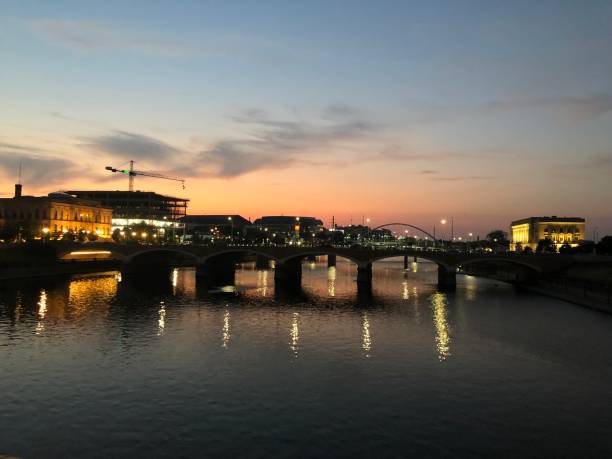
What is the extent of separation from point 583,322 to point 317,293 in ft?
153

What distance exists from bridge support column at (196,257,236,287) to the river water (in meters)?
43.4

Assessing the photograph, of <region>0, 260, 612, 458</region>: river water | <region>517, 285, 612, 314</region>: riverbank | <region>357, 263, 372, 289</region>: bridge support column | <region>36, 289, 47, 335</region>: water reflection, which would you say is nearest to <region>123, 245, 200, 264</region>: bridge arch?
<region>36, 289, 47, 335</region>: water reflection

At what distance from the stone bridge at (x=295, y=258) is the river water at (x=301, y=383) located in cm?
3883

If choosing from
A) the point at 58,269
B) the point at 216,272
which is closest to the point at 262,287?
the point at 216,272

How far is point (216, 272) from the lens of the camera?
425 feet

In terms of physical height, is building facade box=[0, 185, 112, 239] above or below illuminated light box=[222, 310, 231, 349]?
above

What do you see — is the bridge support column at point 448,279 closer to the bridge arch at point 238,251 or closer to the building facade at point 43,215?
the bridge arch at point 238,251

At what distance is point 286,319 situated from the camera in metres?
61.2

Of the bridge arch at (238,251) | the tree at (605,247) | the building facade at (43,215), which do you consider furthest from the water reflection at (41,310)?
the tree at (605,247)

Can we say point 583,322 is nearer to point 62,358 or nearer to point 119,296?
point 62,358

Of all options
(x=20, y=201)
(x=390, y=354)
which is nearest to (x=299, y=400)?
(x=390, y=354)

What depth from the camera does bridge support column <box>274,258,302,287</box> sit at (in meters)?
113

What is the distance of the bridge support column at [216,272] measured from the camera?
11081 cm

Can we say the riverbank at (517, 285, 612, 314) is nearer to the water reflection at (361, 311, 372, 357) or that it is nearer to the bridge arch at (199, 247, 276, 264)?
the water reflection at (361, 311, 372, 357)
